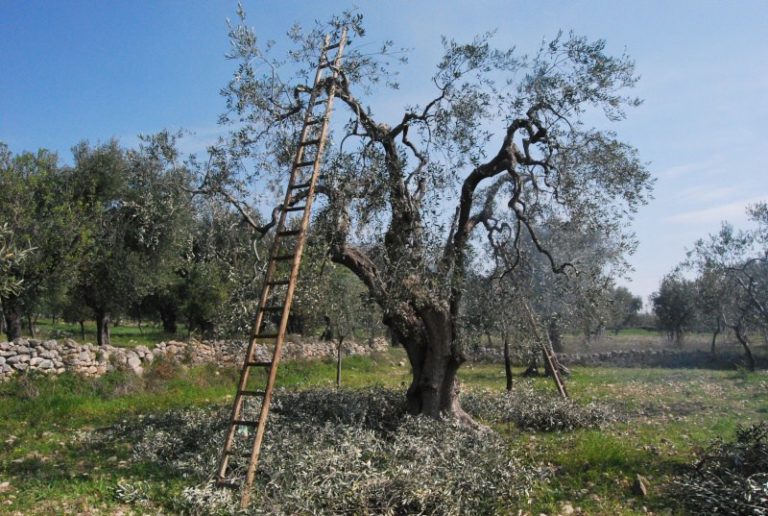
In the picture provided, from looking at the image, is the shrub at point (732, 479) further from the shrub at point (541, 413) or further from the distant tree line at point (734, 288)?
the distant tree line at point (734, 288)

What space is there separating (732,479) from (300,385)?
15567 millimetres

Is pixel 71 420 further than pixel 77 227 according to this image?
No

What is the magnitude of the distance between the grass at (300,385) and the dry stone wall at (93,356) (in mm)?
547

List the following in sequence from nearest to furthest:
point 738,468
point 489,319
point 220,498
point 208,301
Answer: point 220,498
point 738,468
point 489,319
point 208,301

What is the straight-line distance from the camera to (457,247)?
461 inches

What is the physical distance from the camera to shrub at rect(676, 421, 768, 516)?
7.16m

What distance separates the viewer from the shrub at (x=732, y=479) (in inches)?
282

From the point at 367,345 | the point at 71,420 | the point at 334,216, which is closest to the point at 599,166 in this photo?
the point at 334,216

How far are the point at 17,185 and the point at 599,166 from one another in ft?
62.9

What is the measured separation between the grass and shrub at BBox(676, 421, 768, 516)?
1.15 ft

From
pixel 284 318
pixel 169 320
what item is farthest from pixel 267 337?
pixel 169 320

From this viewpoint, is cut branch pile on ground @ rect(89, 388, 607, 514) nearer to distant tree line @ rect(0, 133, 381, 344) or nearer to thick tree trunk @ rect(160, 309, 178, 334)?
distant tree line @ rect(0, 133, 381, 344)

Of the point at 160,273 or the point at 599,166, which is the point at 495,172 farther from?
the point at 160,273

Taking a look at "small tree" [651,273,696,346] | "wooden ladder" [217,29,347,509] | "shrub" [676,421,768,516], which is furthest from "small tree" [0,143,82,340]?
"small tree" [651,273,696,346]
